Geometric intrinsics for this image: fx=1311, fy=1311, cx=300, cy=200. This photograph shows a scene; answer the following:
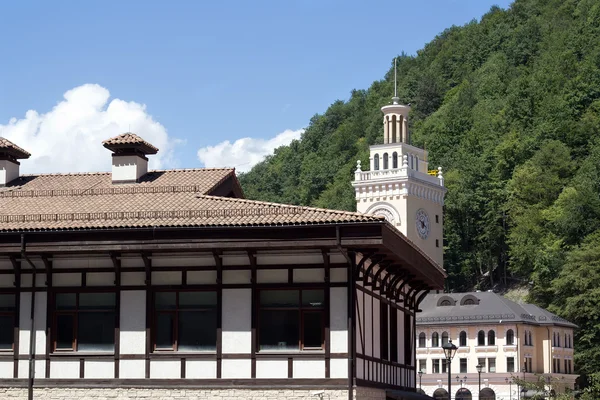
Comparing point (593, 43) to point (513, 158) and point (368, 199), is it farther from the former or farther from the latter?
point (368, 199)

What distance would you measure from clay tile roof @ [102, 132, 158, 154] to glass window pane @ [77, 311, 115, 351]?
6.27m

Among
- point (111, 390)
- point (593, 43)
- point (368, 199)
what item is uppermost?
point (593, 43)

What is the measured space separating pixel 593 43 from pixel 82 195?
502ft

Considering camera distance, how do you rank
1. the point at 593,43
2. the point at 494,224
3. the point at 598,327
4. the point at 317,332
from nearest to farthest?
the point at 317,332 → the point at 598,327 → the point at 494,224 → the point at 593,43

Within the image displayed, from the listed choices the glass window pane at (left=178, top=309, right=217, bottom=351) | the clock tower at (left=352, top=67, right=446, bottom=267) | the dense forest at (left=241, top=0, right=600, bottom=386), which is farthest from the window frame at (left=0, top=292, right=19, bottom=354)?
the clock tower at (left=352, top=67, right=446, bottom=267)

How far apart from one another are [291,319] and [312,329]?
0.65 meters

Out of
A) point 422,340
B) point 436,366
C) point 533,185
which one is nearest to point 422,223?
point 422,340

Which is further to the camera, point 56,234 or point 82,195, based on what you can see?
point 82,195

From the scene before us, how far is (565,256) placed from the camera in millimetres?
131875

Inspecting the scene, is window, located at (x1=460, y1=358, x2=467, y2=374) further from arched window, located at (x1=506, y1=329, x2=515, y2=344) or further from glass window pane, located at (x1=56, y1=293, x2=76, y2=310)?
glass window pane, located at (x1=56, y1=293, x2=76, y2=310)

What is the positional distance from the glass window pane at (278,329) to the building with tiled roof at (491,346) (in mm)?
83719

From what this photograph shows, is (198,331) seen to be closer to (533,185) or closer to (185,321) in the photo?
(185,321)

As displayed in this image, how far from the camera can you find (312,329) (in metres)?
35.6

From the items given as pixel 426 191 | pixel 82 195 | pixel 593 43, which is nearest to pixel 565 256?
pixel 426 191
